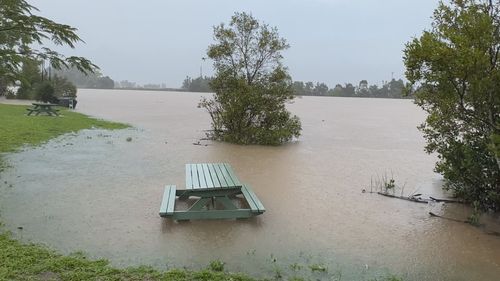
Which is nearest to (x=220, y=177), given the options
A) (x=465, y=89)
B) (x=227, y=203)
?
(x=227, y=203)

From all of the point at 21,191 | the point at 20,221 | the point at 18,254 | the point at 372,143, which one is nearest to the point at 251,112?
the point at 372,143

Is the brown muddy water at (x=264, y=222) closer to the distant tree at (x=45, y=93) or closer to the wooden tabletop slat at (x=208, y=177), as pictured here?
the wooden tabletop slat at (x=208, y=177)

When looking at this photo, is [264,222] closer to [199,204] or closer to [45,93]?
[199,204]

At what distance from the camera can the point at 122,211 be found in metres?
6.44

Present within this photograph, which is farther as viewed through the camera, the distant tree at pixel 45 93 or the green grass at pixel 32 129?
the distant tree at pixel 45 93

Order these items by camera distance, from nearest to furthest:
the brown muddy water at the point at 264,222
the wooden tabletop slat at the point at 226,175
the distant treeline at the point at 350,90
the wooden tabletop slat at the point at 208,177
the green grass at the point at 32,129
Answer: the brown muddy water at the point at 264,222, the wooden tabletop slat at the point at 208,177, the wooden tabletop slat at the point at 226,175, the green grass at the point at 32,129, the distant treeline at the point at 350,90

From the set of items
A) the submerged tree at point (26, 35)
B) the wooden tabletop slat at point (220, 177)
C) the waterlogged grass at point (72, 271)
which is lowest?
the waterlogged grass at point (72, 271)

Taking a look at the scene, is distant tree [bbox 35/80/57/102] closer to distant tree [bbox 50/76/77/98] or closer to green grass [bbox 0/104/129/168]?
distant tree [bbox 50/76/77/98]

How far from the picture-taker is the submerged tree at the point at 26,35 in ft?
25.5

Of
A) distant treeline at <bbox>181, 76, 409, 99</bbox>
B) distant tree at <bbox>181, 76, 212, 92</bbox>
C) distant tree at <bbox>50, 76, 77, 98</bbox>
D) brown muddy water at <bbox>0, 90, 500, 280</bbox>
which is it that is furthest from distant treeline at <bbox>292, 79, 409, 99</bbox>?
brown muddy water at <bbox>0, 90, 500, 280</bbox>

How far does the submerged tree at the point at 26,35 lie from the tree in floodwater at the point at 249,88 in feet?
26.4

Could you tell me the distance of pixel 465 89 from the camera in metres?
6.08

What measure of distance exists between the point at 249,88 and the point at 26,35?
28.0 ft

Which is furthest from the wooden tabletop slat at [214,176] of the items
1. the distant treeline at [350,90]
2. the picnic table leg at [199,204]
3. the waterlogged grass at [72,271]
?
the distant treeline at [350,90]
